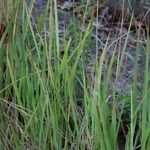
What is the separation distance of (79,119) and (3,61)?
1.44 ft

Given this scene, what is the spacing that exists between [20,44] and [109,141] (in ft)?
1.67

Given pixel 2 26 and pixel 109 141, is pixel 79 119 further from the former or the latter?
pixel 2 26

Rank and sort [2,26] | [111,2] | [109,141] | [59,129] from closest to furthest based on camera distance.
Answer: [109,141] < [59,129] < [2,26] < [111,2]

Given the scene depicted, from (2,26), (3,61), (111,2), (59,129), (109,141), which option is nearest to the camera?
(109,141)

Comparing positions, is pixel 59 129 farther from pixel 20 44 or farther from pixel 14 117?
pixel 20 44

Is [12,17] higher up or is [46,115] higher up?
[12,17]

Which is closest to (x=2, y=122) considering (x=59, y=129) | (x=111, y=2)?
(x=59, y=129)

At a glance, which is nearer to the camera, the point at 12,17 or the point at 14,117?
the point at 14,117

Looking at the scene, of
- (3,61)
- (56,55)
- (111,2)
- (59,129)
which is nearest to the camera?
(59,129)

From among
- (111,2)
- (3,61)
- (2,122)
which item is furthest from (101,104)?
(111,2)

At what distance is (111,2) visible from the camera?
8.25 ft

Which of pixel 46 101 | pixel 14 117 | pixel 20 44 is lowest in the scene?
pixel 14 117

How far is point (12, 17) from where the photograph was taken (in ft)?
5.40

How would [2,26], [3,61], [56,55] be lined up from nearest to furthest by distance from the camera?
[56,55], [3,61], [2,26]
